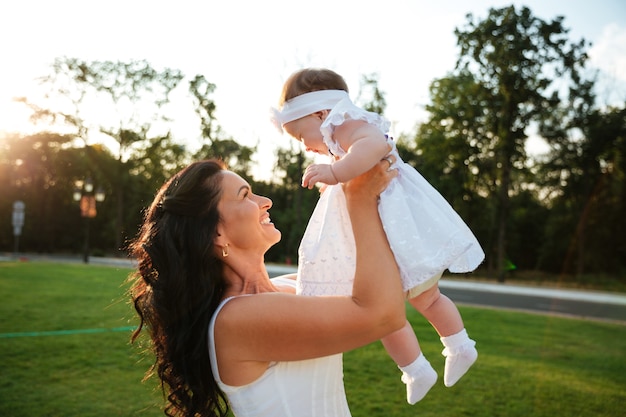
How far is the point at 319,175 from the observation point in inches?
→ 71.2

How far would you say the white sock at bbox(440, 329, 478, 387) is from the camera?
7.56 ft

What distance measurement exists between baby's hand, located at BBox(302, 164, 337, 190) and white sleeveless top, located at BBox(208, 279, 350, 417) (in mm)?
444

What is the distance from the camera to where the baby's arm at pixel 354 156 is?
70.8 inches

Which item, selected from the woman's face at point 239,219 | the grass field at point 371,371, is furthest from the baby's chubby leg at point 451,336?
the grass field at point 371,371

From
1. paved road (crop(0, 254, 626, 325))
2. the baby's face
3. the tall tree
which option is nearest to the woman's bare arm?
the baby's face

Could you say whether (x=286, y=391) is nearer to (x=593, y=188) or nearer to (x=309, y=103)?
(x=309, y=103)

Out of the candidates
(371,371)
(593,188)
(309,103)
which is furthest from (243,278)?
(593,188)

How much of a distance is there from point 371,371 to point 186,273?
5.16 meters

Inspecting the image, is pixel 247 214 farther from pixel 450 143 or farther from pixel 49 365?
pixel 450 143

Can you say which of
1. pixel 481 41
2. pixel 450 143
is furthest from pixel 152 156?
pixel 481 41

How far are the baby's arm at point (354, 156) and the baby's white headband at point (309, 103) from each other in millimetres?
256

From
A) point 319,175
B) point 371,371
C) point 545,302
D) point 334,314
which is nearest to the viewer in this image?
point 334,314

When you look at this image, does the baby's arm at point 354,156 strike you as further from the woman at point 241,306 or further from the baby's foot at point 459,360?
the baby's foot at point 459,360

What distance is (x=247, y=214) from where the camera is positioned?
6.40 feet
